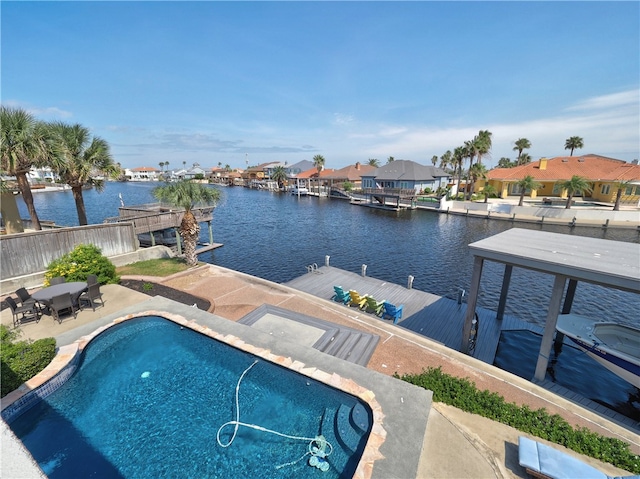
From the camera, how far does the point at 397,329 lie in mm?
11312

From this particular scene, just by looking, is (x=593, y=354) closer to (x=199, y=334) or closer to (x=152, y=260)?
(x=199, y=334)

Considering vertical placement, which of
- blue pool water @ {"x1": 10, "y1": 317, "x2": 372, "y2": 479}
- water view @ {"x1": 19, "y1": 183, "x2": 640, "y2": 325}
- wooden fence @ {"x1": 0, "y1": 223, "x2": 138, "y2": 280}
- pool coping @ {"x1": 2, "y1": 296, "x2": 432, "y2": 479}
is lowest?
water view @ {"x1": 19, "y1": 183, "x2": 640, "y2": 325}

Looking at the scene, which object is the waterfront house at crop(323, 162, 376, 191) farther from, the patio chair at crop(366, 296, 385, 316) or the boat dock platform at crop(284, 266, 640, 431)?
the patio chair at crop(366, 296, 385, 316)

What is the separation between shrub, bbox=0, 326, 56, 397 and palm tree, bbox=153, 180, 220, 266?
960 centimetres

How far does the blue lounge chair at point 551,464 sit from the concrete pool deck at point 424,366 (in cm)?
36

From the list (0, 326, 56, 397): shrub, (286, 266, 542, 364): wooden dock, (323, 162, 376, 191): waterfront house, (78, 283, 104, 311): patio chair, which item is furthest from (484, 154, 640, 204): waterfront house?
(0, 326, 56, 397): shrub

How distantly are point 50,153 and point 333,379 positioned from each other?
19183 mm

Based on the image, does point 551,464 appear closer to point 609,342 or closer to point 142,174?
point 609,342

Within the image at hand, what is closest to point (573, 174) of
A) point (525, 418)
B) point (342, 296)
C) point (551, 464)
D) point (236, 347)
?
point (342, 296)

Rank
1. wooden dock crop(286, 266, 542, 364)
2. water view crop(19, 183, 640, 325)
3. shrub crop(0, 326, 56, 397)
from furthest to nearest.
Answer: water view crop(19, 183, 640, 325)
wooden dock crop(286, 266, 542, 364)
shrub crop(0, 326, 56, 397)

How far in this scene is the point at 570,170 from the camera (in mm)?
52000

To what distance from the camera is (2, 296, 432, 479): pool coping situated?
572cm

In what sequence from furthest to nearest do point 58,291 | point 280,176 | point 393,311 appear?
point 280,176 → point 393,311 → point 58,291

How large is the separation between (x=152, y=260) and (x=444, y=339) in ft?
59.2
